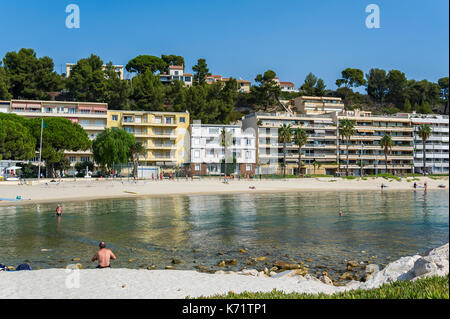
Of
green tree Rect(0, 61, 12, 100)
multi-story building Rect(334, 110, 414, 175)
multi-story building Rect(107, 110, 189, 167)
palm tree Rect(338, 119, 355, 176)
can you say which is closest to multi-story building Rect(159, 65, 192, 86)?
multi-story building Rect(107, 110, 189, 167)

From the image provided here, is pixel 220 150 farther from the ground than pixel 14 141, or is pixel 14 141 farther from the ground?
pixel 14 141

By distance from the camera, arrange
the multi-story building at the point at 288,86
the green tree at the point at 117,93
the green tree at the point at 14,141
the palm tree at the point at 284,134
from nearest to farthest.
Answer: the green tree at the point at 14,141
the palm tree at the point at 284,134
the green tree at the point at 117,93
the multi-story building at the point at 288,86

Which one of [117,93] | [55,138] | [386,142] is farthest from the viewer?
[117,93]

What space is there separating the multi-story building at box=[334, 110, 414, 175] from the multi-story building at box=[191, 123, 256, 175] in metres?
27.5

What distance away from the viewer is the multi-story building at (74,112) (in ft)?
299

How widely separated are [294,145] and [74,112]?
55.8 metres

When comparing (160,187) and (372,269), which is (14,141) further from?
(372,269)

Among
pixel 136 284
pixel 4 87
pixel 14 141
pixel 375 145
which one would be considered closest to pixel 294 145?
pixel 375 145

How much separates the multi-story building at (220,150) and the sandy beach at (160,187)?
17.3m

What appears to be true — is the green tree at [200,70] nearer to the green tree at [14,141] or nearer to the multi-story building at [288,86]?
the multi-story building at [288,86]

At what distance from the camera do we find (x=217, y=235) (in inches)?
979

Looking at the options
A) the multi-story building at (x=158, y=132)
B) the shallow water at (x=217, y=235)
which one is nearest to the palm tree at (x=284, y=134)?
the multi-story building at (x=158, y=132)
